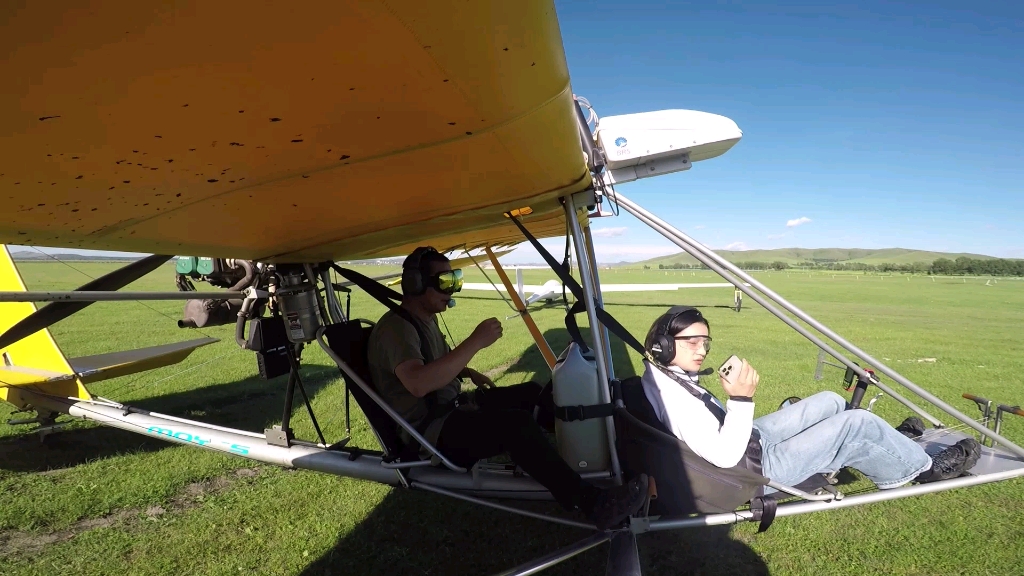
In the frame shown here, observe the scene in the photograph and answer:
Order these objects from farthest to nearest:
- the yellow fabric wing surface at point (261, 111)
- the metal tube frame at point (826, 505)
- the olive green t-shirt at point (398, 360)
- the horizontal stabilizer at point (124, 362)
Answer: the horizontal stabilizer at point (124, 362) → the olive green t-shirt at point (398, 360) → the metal tube frame at point (826, 505) → the yellow fabric wing surface at point (261, 111)

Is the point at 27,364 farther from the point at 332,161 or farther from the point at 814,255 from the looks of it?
the point at 814,255

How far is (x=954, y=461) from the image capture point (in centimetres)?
234

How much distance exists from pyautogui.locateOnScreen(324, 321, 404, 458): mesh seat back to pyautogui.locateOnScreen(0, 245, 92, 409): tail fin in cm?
330

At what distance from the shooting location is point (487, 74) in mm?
1001

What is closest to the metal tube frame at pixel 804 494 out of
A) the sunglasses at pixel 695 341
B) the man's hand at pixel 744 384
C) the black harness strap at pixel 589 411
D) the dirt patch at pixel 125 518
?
the man's hand at pixel 744 384

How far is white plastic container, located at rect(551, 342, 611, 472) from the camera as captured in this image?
2197 millimetres

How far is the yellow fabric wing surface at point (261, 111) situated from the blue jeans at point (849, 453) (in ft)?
5.75

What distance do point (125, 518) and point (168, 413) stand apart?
8.07 feet

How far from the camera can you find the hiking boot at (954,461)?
2.33 m

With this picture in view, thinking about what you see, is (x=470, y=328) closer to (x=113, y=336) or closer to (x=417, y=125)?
(x=113, y=336)

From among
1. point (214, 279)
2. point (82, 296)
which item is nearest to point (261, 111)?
point (82, 296)

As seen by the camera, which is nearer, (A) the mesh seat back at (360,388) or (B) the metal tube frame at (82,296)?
(B) the metal tube frame at (82,296)

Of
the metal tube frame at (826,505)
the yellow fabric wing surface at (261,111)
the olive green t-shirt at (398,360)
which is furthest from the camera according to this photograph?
the olive green t-shirt at (398,360)

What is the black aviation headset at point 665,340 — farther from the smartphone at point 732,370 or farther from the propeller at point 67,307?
the propeller at point 67,307
